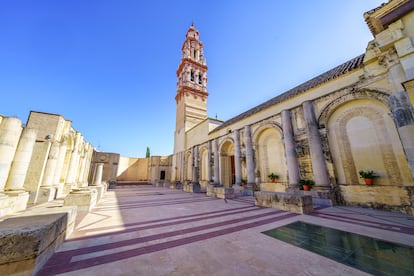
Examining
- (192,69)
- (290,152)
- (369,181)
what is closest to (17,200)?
(290,152)

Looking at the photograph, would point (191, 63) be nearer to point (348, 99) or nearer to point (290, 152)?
point (290, 152)

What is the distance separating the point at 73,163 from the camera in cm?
1211

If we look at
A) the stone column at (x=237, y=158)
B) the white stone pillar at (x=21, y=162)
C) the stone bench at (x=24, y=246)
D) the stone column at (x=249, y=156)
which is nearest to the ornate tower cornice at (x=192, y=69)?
the stone column at (x=237, y=158)

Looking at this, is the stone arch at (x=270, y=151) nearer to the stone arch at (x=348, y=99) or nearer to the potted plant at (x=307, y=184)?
the potted plant at (x=307, y=184)

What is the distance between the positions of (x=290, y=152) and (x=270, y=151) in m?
2.20

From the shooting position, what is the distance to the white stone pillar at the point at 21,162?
659 centimetres

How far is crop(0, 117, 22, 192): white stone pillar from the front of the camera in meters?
6.00

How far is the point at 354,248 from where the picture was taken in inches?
118

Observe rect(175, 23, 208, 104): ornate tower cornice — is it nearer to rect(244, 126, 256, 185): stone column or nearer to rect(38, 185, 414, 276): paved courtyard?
rect(244, 126, 256, 185): stone column

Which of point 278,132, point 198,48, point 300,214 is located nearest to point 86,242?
point 300,214

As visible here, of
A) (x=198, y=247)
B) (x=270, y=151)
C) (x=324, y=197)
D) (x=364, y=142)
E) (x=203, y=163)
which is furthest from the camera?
(x=203, y=163)

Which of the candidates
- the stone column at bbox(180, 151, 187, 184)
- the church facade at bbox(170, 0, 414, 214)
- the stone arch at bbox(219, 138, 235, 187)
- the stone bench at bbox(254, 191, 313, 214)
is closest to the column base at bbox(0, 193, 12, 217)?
the stone bench at bbox(254, 191, 313, 214)

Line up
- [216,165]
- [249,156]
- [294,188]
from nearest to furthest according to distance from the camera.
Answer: [294,188], [249,156], [216,165]

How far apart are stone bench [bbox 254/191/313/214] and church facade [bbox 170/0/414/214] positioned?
2321 mm
